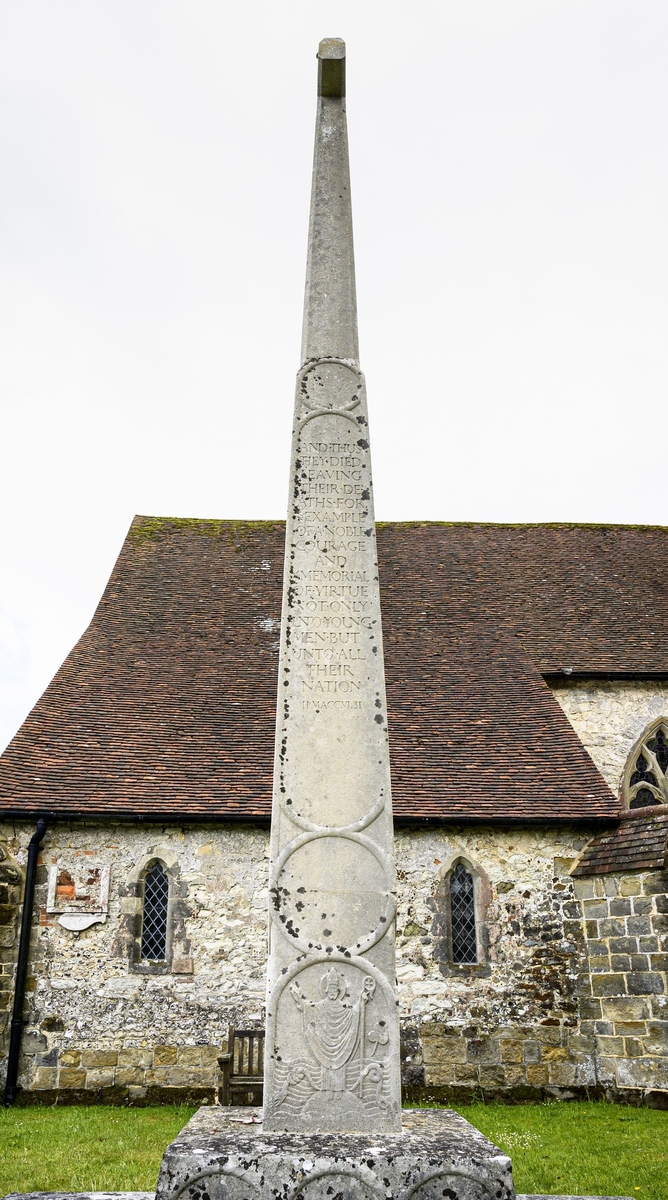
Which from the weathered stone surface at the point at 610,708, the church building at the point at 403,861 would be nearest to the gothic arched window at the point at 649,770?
the church building at the point at 403,861

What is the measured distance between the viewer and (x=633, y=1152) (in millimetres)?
7074

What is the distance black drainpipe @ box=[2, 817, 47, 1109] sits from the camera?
10094mm

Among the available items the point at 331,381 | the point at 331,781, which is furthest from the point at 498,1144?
the point at 331,381

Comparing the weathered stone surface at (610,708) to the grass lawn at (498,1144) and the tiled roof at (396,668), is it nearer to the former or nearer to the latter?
the tiled roof at (396,668)

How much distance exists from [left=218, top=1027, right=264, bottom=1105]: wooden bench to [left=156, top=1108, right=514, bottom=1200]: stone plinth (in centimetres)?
587

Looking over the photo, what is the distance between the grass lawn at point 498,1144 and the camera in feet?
19.7

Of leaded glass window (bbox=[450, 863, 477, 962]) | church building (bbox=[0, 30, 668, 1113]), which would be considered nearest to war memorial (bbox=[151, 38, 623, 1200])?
church building (bbox=[0, 30, 668, 1113])

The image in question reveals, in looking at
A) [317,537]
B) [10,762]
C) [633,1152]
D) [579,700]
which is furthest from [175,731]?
[317,537]

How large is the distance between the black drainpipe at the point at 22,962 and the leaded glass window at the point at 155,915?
51.7 inches

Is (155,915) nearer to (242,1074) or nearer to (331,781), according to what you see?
(242,1074)

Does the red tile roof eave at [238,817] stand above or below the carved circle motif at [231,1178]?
above

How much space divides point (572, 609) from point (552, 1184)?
32.4 ft

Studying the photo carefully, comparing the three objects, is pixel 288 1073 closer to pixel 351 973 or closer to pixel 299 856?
pixel 351 973

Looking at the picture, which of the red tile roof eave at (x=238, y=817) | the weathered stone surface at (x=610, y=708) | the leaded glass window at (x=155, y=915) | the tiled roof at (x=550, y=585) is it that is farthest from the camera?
the tiled roof at (x=550, y=585)
